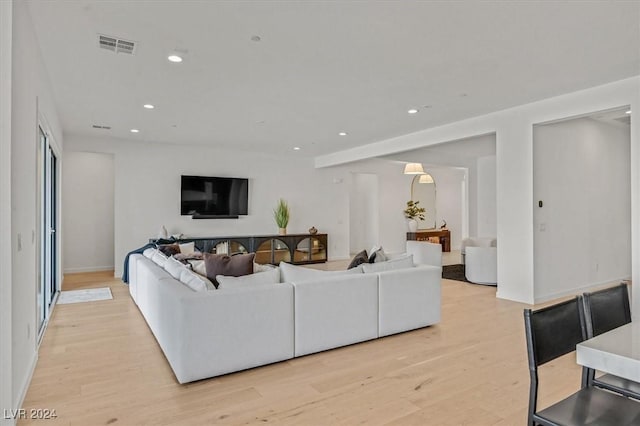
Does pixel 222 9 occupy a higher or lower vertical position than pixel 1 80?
higher

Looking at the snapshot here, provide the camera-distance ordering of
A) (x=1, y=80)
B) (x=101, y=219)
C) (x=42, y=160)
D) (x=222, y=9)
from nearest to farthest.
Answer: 1. (x=1, y=80)
2. (x=222, y=9)
3. (x=42, y=160)
4. (x=101, y=219)

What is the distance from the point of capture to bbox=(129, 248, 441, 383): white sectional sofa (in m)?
2.71

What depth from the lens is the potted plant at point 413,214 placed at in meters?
10.9

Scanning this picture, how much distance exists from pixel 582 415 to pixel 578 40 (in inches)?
115

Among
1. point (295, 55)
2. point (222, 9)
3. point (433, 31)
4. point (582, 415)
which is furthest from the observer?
point (295, 55)

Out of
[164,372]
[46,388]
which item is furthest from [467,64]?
[46,388]

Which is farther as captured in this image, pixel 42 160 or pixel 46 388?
pixel 42 160

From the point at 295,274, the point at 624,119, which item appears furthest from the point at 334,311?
the point at 624,119

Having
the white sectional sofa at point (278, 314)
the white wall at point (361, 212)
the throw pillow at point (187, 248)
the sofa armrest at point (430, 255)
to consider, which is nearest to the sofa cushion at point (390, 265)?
the white sectional sofa at point (278, 314)

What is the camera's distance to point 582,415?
4.68 feet

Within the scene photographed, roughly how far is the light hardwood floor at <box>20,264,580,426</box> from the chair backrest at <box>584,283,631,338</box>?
808 mm

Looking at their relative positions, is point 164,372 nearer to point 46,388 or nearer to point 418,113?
point 46,388

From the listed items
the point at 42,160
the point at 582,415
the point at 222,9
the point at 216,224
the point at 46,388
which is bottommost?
the point at 46,388

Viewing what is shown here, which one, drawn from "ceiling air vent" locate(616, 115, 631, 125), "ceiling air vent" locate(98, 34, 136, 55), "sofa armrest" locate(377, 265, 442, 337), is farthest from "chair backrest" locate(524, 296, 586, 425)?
"ceiling air vent" locate(616, 115, 631, 125)
